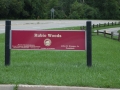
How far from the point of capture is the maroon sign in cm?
896

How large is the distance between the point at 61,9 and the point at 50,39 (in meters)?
80.2

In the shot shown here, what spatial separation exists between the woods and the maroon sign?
48770mm

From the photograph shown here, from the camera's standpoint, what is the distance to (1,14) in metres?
61.8

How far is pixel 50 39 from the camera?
29.4 feet

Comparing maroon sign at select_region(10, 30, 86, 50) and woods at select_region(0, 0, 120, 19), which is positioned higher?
woods at select_region(0, 0, 120, 19)

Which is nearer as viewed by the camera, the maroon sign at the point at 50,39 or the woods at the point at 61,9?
the maroon sign at the point at 50,39

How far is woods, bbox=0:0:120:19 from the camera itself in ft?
207

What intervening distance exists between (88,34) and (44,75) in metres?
1.93

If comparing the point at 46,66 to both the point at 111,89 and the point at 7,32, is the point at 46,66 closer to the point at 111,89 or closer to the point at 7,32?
the point at 7,32

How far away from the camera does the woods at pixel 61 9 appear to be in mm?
63125

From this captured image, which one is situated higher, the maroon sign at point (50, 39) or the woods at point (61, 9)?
the woods at point (61, 9)

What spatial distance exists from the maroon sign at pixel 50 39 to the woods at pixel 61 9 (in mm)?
48770

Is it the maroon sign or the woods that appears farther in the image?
the woods

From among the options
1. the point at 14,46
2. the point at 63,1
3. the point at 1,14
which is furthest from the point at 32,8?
the point at 14,46
